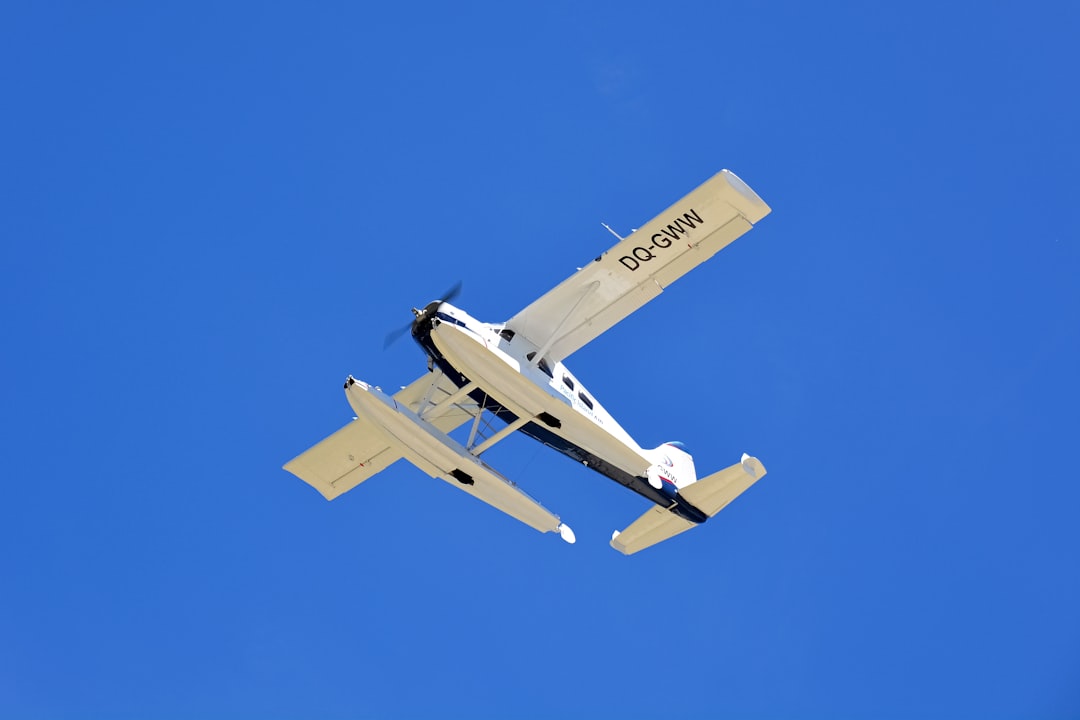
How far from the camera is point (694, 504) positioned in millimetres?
23516

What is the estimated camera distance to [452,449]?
822 inches

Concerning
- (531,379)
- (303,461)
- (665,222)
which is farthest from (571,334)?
(303,461)

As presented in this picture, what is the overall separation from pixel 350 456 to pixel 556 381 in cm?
485

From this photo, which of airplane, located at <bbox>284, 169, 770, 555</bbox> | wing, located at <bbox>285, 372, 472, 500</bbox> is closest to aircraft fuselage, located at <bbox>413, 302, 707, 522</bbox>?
airplane, located at <bbox>284, 169, 770, 555</bbox>

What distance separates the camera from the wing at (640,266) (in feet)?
66.7

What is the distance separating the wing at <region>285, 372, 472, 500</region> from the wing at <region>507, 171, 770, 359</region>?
9.34 feet

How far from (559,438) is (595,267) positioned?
3007 mm

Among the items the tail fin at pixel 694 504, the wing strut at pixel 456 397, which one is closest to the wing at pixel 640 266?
the wing strut at pixel 456 397

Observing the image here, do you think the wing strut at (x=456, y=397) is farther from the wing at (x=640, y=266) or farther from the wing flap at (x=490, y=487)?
the wing at (x=640, y=266)

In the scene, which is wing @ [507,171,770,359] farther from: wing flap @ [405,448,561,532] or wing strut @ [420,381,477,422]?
wing flap @ [405,448,561,532]

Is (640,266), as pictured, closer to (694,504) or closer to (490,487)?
(490,487)

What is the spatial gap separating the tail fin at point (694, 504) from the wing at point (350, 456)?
12.3ft

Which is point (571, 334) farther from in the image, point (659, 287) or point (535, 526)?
point (535, 526)

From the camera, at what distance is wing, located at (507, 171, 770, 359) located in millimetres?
20328
